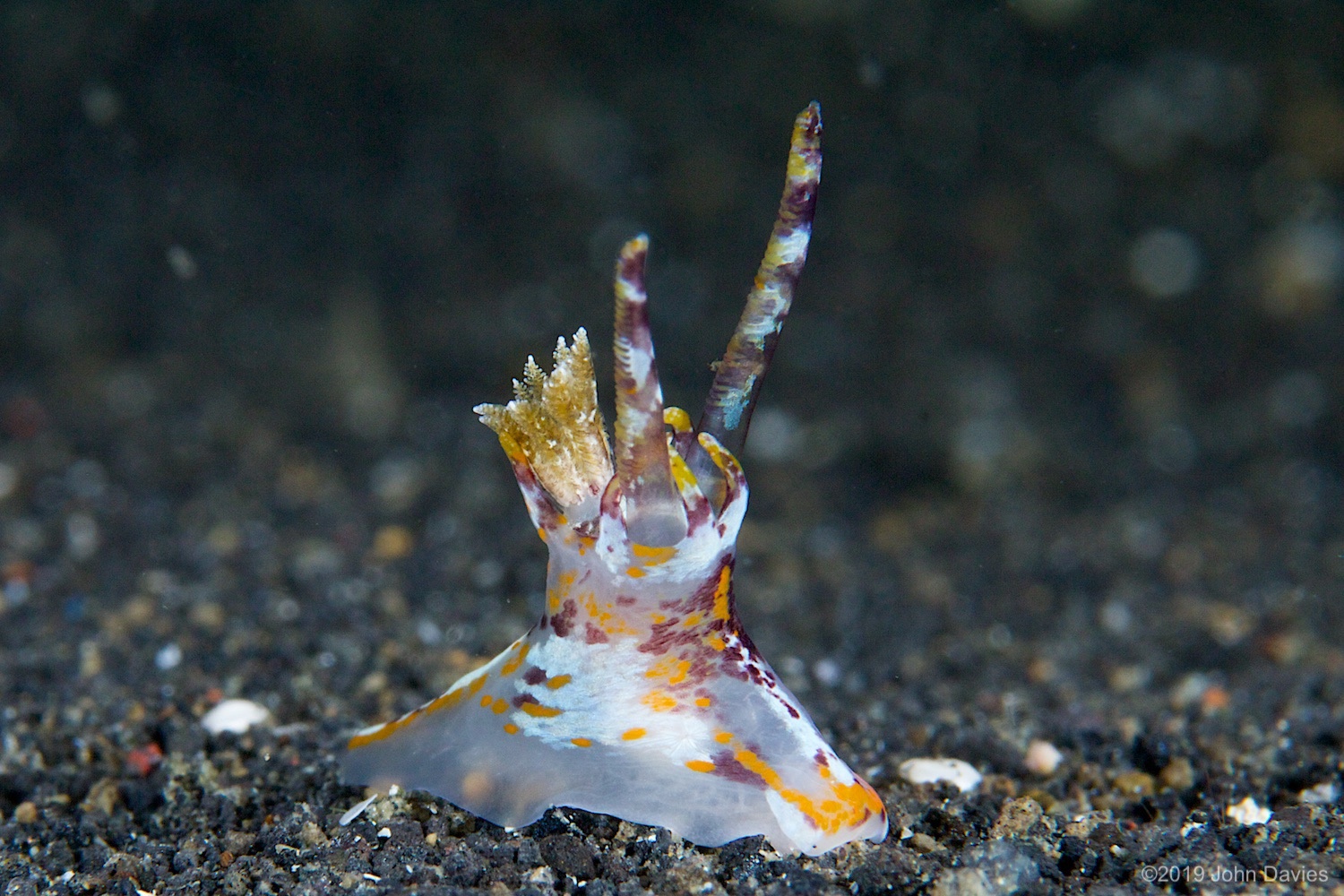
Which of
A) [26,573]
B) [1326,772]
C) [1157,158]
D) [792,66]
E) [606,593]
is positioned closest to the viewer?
[606,593]

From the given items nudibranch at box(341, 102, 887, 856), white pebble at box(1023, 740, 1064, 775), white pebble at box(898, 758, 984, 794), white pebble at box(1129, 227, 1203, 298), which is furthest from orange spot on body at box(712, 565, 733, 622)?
white pebble at box(1129, 227, 1203, 298)

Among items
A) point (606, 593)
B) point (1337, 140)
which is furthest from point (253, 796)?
point (1337, 140)

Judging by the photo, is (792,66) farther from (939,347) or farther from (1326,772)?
(1326,772)

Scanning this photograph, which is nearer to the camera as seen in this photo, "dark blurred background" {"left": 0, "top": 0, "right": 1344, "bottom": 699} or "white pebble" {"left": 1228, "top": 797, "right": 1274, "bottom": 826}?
"white pebble" {"left": 1228, "top": 797, "right": 1274, "bottom": 826}

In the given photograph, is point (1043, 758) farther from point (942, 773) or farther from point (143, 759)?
point (143, 759)

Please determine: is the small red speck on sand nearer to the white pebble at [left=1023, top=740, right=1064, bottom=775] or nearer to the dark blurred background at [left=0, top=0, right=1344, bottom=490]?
the white pebble at [left=1023, top=740, right=1064, bottom=775]

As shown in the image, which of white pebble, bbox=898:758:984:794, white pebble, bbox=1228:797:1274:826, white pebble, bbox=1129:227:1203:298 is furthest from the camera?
white pebble, bbox=1129:227:1203:298

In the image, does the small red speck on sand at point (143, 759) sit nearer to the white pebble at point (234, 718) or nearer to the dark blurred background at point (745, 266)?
the white pebble at point (234, 718)

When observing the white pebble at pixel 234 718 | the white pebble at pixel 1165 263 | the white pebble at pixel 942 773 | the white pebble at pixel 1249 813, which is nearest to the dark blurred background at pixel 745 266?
the white pebble at pixel 1165 263
